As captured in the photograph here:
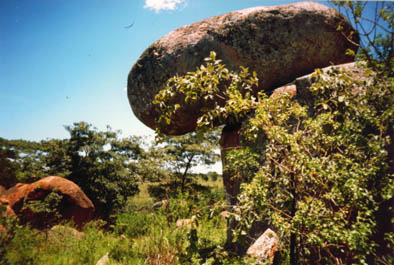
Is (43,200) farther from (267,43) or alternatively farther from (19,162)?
(267,43)

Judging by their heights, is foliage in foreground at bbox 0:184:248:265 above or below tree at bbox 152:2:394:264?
below

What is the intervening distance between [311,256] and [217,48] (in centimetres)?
380

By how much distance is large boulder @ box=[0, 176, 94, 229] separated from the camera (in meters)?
6.30

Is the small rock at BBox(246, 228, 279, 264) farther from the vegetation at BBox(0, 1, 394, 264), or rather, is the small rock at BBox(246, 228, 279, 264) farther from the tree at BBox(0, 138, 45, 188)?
the tree at BBox(0, 138, 45, 188)

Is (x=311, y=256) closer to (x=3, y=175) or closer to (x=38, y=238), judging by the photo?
(x=38, y=238)

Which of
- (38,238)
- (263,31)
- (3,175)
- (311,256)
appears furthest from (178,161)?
(311,256)

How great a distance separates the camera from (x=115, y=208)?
1041 centimetres

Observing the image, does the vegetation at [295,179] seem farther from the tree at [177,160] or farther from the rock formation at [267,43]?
the tree at [177,160]

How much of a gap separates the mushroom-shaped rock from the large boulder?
5379 mm

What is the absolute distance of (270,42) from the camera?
444cm

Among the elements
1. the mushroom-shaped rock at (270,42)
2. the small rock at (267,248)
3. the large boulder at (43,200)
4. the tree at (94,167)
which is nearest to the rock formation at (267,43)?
the mushroom-shaped rock at (270,42)

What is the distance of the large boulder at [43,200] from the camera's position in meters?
6.30

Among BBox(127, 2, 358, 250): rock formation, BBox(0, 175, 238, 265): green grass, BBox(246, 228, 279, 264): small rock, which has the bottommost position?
BBox(0, 175, 238, 265): green grass

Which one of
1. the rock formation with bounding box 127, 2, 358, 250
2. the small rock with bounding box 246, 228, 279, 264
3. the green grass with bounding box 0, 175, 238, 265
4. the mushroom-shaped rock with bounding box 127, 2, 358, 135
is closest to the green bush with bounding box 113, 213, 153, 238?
the green grass with bounding box 0, 175, 238, 265
